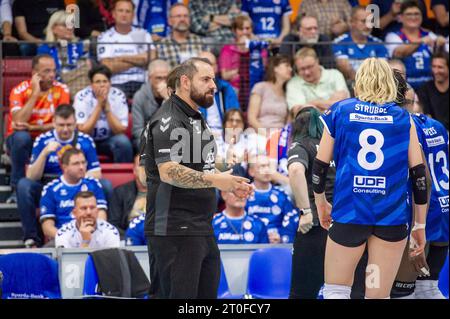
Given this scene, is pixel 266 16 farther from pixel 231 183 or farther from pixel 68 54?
pixel 231 183

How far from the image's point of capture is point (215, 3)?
13.7 m

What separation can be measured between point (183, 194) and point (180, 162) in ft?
0.78

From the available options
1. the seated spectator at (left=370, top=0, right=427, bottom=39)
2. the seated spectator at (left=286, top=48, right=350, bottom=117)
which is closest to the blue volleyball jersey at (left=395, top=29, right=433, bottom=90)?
the seated spectator at (left=370, top=0, right=427, bottom=39)

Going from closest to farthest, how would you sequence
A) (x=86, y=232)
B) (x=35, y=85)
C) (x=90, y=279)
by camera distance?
(x=90, y=279) < (x=86, y=232) < (x=35, y=85)

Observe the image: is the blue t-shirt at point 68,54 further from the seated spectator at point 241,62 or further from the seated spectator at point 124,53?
the seated spectator at point 241,62

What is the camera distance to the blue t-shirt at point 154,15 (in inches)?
537

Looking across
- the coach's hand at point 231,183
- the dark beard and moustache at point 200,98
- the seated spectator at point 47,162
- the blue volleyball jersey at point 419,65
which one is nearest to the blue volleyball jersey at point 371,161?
the coach's hand at point 231,183

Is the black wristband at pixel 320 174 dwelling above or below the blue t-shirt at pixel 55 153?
above

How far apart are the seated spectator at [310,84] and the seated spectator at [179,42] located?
1.26m

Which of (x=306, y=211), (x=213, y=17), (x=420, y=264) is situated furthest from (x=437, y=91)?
(x=420, y=264)

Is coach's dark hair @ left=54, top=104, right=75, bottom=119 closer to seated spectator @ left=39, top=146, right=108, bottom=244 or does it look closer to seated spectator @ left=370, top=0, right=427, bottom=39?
seated spectator @ left=39, top=146, right=108, bottom=244

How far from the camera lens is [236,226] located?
10.5 m

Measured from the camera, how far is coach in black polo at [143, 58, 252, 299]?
7.25m

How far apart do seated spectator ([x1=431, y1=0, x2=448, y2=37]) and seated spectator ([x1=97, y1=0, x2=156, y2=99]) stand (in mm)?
4228
